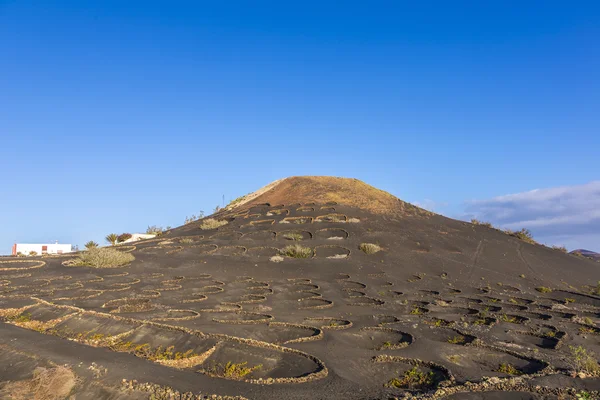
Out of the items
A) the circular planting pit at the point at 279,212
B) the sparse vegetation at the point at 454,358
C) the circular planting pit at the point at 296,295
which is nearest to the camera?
the sparse vegetation at the point at 454,358

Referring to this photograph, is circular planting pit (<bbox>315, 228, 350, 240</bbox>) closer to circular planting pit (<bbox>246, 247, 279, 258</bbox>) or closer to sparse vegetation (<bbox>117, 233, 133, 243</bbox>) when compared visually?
circular planting pit (<bbox>246, 247, 279, 258</bbox>)

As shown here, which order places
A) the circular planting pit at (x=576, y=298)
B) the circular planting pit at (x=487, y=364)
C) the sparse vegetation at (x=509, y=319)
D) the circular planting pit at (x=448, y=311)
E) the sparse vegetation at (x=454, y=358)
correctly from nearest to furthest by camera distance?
1. the circular planting pit at (x=487, y=364)
2. the sparse vegetation at (x=454, y=358)
3. the sparse vegetation at (x=509, y=319)
4. the circular planting pit at (x=448, y=311)
5. the circular planting pit at (x=576, y=298)

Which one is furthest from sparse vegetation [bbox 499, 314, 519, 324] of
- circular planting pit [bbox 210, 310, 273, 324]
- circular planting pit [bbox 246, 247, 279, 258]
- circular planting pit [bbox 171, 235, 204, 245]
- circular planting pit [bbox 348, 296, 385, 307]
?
circular planting pit [bbox 171, 235, 204, 245]

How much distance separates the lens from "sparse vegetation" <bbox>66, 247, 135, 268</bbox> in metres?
26.4

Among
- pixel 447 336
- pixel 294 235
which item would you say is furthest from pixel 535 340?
pixel 294 235

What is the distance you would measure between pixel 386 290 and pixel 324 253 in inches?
340

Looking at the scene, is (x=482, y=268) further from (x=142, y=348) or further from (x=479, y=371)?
(x=142, y=348)

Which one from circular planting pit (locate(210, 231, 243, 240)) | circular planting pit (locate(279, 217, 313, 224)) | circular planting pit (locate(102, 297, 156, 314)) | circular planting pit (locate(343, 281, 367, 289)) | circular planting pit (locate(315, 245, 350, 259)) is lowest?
circular planting pit (locate(343, 281, 367, 289))

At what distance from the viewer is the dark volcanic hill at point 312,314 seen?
32.9ft

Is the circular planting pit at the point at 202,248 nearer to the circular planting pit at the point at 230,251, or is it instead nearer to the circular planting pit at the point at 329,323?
the circular planting pit at the point at 230,251

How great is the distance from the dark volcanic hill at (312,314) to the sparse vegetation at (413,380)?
0.17 feet

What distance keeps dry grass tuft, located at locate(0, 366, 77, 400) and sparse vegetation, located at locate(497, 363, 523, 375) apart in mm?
10794

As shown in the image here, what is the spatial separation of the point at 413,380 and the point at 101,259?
70.8ft

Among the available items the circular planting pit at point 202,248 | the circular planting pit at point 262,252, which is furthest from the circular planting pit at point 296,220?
the circular planting pit at point 202,248
